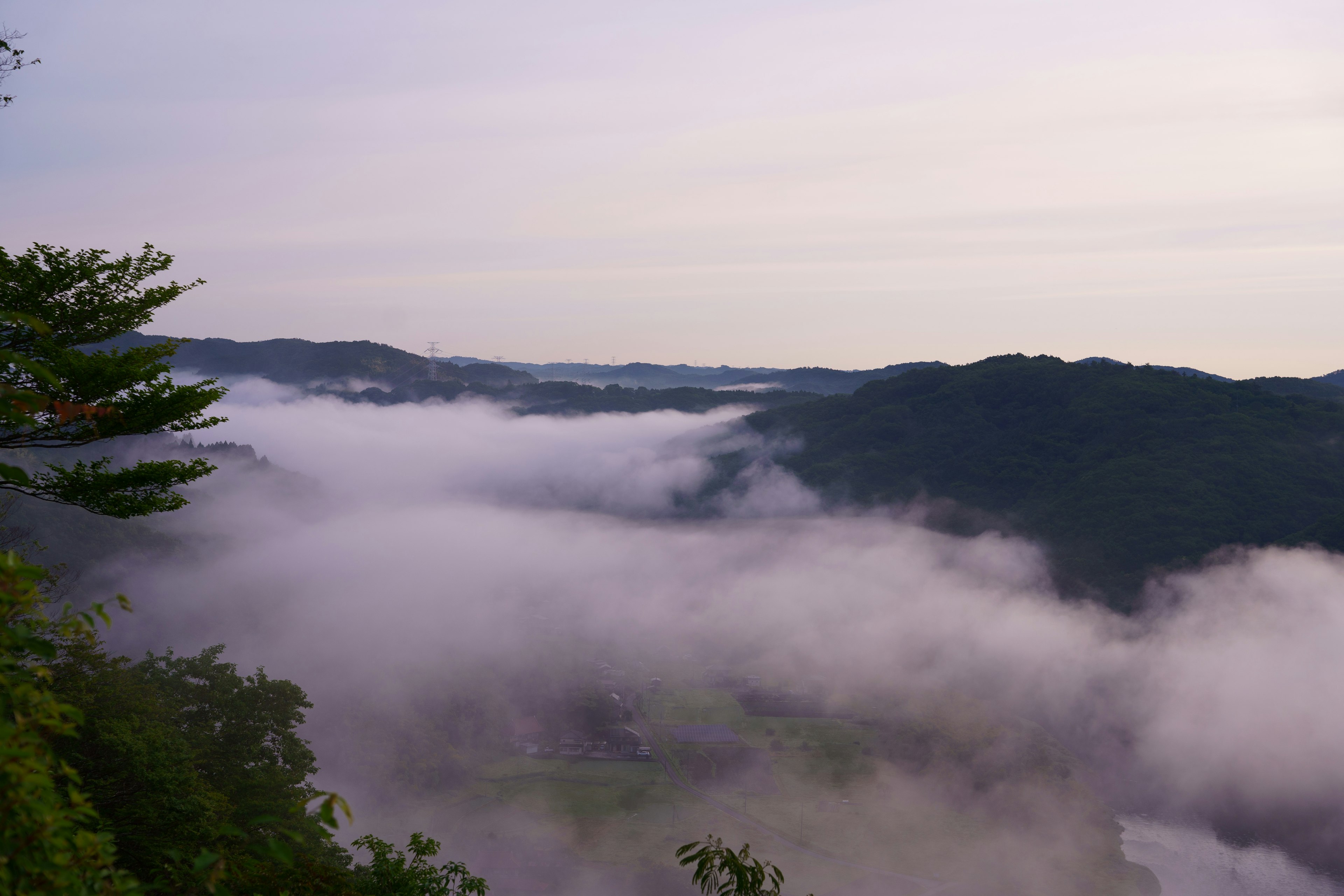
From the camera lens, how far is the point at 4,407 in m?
6.00

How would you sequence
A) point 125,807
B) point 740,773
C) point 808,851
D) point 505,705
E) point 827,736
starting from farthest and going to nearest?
point 505,705 < point 827,736 < point 740,773 < point 808,851 < point 125,807

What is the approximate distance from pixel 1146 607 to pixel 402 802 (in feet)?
484

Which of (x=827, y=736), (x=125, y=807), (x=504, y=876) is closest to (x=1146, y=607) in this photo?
(x=827, y=736)

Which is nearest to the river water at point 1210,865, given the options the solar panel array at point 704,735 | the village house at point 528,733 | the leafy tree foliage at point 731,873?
the solar panel array at point 704,735

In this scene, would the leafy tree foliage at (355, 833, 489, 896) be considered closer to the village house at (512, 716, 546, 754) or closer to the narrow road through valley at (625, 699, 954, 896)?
the narrow road through valley at (625, 699, 954, 896)

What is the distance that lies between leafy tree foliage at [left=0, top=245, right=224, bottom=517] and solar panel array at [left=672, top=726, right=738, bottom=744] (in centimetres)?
11274

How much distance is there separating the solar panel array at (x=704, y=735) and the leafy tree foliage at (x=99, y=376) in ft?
370

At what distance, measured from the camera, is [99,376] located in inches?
719

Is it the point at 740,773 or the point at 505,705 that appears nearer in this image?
the point at 740,773

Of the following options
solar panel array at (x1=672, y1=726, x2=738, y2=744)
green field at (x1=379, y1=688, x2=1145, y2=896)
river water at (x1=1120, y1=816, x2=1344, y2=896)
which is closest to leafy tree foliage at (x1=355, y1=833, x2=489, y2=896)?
green field at (x1=379, y1=688, x2=1145, y2=896)

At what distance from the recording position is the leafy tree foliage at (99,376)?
18.1 m

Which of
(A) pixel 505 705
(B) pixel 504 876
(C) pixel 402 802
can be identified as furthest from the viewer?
(A) pixel 505 705

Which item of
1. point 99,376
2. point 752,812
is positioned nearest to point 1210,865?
point 752,812

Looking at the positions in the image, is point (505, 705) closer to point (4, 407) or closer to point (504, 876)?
point (504, 876)
